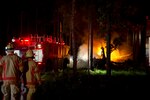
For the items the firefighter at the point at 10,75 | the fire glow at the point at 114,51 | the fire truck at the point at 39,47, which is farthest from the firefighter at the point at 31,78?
the fire glow at the point at 114,51

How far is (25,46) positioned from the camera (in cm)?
2267

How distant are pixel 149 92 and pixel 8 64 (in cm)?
512

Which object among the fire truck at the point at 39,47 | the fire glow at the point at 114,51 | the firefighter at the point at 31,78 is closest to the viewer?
the firefighter at the point at 31,78

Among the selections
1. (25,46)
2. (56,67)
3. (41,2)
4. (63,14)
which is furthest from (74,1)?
(41,2)

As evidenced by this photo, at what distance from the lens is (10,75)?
9.81m

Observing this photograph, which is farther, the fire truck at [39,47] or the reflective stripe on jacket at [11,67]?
the fire truck at [39,47]

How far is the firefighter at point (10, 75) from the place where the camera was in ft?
32.0

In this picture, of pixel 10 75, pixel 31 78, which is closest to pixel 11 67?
pixel 10 75

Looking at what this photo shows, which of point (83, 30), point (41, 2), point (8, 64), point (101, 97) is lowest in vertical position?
point (101, 97)

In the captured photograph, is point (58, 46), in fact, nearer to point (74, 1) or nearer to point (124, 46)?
point (74, 1)

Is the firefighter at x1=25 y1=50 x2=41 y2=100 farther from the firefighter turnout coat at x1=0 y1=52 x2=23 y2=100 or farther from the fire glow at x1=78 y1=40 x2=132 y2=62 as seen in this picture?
the fire glow at x1=78 y1=40 x2=132 y2=62

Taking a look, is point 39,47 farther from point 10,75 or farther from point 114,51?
point 114,51

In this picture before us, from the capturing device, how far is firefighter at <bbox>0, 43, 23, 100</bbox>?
9750mm

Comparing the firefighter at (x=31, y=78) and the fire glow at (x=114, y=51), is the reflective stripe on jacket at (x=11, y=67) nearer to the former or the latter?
the firefighter at (x=31, y=78)
